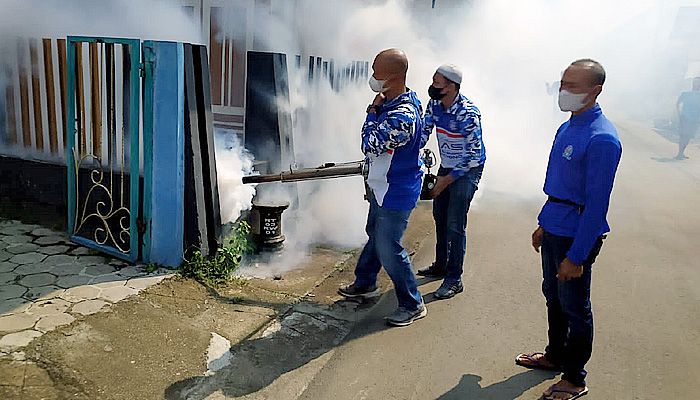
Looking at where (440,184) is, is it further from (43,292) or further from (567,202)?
(43,292)

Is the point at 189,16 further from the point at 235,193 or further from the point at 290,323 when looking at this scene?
the point at 290,323

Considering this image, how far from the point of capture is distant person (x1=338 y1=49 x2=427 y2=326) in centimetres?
349

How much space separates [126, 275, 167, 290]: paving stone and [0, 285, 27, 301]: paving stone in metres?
0.71

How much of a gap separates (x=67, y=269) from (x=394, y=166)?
275 cm

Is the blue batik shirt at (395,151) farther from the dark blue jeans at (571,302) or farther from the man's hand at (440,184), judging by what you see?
the dark blue jeans at (571,302)

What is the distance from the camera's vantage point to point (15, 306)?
352 centimetres

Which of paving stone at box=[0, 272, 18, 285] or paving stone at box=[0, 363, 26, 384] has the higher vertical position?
paving stone at box=[0, 272, 18, 285]

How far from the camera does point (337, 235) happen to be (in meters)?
6.10

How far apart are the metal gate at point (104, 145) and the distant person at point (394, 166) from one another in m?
1.94

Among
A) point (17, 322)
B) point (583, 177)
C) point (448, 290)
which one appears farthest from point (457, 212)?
point (17, 322)

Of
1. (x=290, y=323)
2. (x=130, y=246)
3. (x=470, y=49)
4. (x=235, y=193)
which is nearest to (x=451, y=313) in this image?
(x=290, y=323)

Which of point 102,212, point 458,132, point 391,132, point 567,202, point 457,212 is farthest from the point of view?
point 102,212

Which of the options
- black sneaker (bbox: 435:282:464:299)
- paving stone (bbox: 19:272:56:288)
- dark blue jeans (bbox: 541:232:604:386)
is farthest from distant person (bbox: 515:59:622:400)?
paving stone (bbox: 19:272:56:288)

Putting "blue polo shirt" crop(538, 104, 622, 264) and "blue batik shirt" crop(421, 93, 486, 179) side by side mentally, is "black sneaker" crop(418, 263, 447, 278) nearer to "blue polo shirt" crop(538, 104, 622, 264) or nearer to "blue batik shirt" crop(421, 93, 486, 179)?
"blue batik shirt" crop(421, 93, 486, 179)
